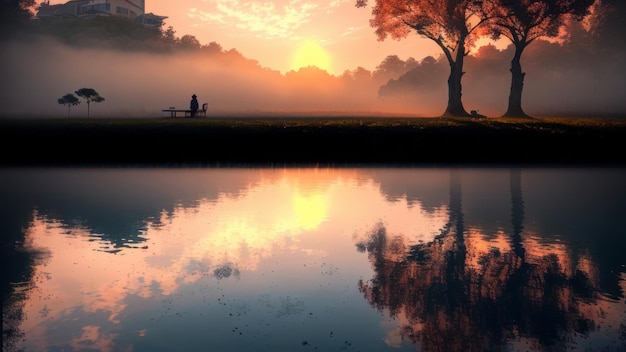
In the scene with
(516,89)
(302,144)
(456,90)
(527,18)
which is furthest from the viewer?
(516,89)

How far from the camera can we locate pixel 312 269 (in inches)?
539

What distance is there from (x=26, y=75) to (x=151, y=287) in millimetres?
99782

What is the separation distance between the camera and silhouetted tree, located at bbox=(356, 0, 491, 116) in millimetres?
59375

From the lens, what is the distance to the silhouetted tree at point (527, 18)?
58.4 metres

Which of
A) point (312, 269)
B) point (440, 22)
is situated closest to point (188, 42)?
point (440, 22)

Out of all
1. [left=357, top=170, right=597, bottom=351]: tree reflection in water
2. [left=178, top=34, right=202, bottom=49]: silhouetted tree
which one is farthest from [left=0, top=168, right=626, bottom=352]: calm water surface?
[left=178, top=34, right=202, bottom=49]: silhouetted tree

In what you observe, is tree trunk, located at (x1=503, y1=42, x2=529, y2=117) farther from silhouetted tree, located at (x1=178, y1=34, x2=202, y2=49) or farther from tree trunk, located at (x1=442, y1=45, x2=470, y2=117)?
silhouetted tree, located at (x1=178, y1=34, x2=202, y2=49)

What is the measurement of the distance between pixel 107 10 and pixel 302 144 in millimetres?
118610

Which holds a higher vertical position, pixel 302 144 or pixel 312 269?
pixel 302 144

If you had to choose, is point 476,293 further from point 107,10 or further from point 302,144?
point 107,10

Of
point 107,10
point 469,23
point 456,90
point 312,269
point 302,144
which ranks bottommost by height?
point 312,269

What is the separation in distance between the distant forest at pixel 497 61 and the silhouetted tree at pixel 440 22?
23.9 meters

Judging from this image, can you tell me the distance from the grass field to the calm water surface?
13.9 metres

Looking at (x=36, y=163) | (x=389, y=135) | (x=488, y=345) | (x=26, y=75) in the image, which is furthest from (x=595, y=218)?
(x=26, y=75)
